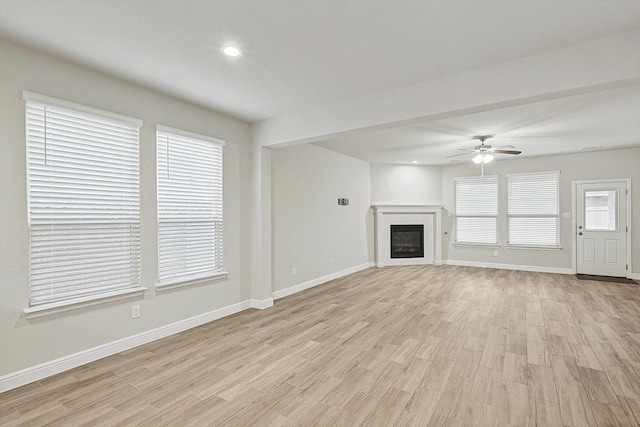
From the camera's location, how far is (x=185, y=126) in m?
3.78

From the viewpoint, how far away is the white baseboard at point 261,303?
454cm

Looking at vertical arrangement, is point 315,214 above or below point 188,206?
below

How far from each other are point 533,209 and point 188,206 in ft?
24.7

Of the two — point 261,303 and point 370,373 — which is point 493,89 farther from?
point 261,303

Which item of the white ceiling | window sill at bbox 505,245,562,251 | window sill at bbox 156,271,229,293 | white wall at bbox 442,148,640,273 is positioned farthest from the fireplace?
window sill at bbox 156,271,229,293

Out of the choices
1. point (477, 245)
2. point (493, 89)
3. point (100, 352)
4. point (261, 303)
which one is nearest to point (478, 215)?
point (477, 245)

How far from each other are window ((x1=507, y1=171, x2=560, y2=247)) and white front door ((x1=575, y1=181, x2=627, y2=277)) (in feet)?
1.44

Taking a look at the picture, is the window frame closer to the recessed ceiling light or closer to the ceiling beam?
the ceiling beam

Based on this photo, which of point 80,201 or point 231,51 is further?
point 80,201

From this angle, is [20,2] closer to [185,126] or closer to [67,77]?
[67,77]

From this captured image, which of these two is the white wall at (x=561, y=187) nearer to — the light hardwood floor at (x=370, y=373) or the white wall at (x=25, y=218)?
the light hardwood floor at (x=370, y=373)

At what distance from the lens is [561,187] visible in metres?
7.01

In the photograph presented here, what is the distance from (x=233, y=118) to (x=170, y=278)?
230 cm

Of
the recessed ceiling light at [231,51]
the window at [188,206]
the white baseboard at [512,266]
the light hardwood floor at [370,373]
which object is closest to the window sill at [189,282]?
the window at [188,206]
